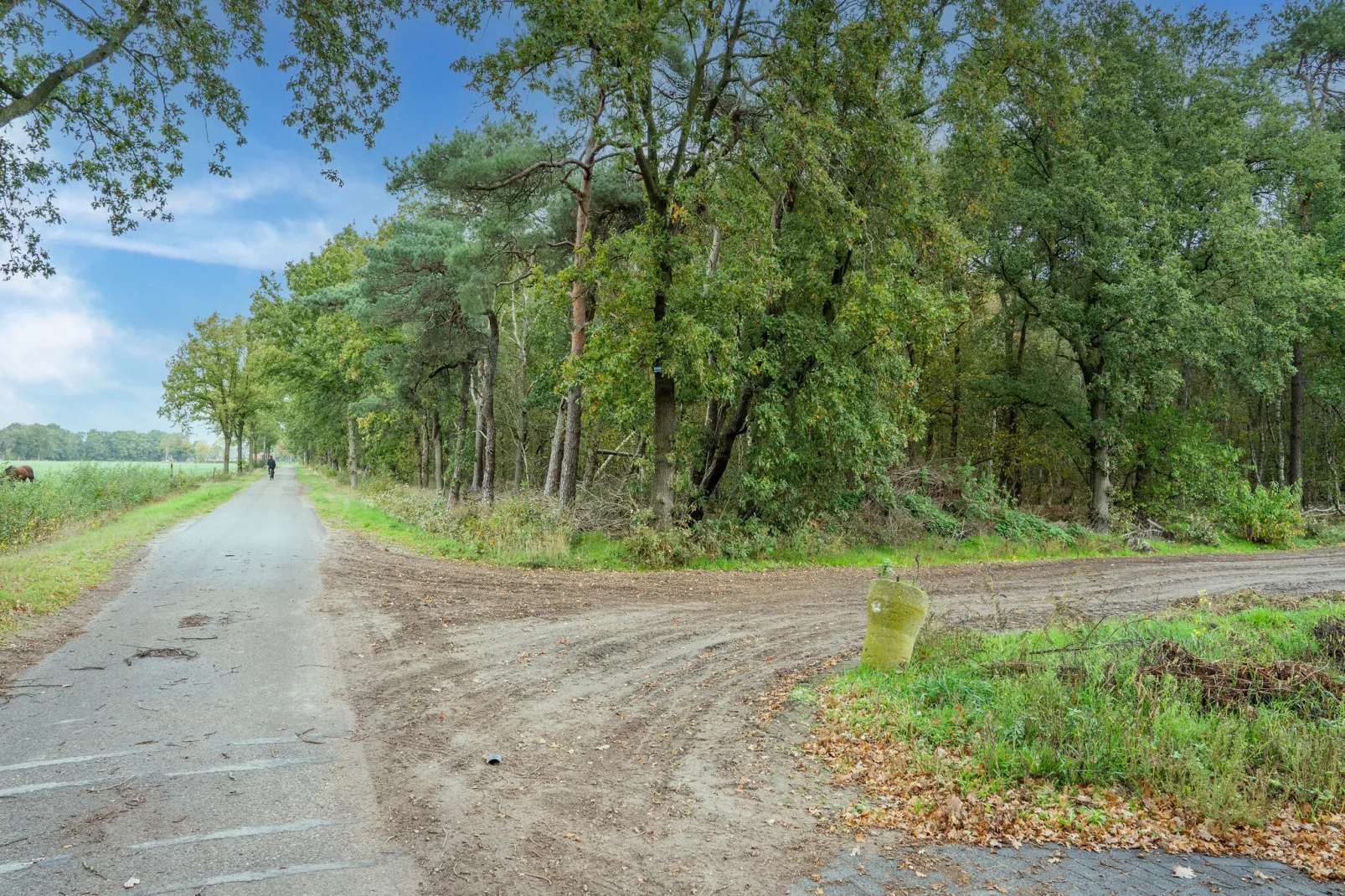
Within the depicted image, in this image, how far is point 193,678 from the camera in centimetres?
652

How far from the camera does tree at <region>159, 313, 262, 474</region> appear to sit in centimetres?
4531

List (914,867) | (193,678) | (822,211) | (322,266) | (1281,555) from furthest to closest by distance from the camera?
(322,266), (1281,555), (822,211), (193,678), (914,867)

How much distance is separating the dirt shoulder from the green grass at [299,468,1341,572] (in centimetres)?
160

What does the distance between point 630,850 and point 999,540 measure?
17299 mm

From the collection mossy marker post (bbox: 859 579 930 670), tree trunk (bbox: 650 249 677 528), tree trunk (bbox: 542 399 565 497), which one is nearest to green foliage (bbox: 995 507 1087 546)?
tree trunk (bbox: 650 249 677 528)

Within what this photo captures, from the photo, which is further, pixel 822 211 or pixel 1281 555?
pixel 1281 555

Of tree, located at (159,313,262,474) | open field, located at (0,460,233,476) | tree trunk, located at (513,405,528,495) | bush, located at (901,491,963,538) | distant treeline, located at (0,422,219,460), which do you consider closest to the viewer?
bush, located at (901,491,963,538)

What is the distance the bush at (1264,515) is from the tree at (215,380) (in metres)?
53.8

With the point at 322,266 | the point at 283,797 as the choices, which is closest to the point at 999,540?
the point at 283,797

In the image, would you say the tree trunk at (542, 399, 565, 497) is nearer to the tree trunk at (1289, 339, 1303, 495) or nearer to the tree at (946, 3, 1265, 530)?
the tree at (946, 3, 1265, 530)

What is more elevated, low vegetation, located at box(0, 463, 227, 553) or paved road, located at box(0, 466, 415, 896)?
low vegetation, located at box(0, 463, 227, 553)

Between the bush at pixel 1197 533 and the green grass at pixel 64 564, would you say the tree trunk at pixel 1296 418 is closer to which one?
the bush at pixel 1197 533

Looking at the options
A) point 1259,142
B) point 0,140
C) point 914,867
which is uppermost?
point 1259,142

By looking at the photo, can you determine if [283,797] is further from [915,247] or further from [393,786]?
[915,247]
